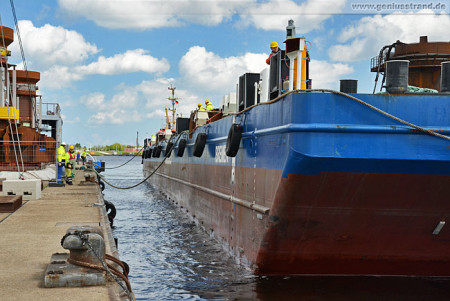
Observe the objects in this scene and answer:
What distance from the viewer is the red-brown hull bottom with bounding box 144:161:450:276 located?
5906mm

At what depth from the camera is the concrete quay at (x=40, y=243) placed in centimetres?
390

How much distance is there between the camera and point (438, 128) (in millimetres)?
5832

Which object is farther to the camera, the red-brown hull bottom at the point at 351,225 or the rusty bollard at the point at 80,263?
the red-brown hull bottom at the point at 351,225

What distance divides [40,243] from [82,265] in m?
1.95

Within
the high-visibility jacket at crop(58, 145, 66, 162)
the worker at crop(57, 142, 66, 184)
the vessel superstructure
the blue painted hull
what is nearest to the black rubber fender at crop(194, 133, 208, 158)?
the vessel superstructure

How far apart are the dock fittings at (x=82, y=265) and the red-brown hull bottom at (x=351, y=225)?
2.51m

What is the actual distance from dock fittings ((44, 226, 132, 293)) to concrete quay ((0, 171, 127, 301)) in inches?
2.4

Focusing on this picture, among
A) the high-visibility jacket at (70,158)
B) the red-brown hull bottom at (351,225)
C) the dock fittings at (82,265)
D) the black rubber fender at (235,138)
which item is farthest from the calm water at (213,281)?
the high-visibility jacket at (70,158)

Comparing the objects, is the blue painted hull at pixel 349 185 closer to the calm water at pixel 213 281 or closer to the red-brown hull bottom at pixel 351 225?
the red-brown hull bottom at pixel 351 225

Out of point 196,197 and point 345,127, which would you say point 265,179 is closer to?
point 345,127

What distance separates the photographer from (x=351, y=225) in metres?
6.22

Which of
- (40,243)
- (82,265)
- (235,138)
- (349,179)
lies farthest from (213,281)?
(82,265)

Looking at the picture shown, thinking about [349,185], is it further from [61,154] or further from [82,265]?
[61,154]

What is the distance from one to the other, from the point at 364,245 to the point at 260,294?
1426mm
